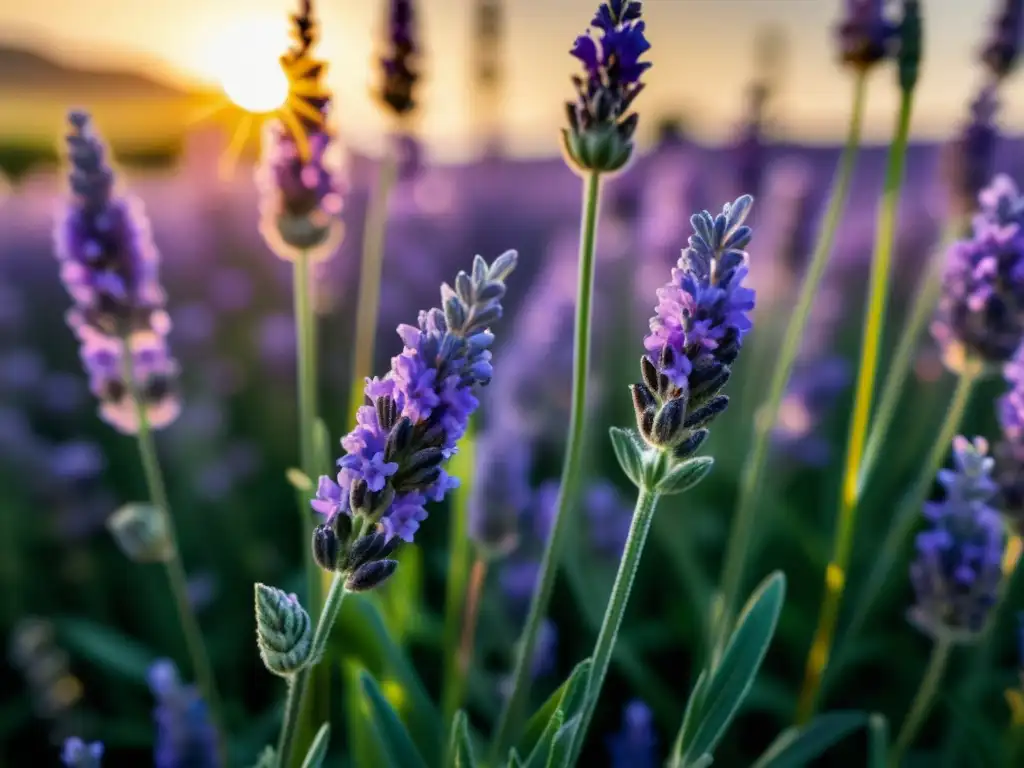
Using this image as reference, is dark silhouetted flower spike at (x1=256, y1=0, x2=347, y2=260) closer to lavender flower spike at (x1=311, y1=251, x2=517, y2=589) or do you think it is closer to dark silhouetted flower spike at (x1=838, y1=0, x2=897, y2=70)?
lavender flower spike at (x1=311, y1=251, x2=517, y2=589)

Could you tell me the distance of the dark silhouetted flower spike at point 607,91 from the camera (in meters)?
1.37

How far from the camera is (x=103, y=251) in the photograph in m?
1.93

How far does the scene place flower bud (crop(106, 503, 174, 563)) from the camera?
79.3 inches

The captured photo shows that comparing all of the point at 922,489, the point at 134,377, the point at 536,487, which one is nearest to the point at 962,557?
the point at 922,489

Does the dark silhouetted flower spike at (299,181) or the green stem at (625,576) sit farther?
the dark silhouetted flower spike at (299,181)

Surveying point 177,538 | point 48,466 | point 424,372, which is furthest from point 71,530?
point 424,372

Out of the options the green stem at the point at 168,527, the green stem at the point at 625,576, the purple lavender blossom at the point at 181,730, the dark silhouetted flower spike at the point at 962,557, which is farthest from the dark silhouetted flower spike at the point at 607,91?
the purple lavender blossom at the point at 181,730

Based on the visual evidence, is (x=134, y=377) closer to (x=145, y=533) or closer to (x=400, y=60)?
(x=145, y=533)

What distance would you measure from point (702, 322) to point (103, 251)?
1338 millimetres

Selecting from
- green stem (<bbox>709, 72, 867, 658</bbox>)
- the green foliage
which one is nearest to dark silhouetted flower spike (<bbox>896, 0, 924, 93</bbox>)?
green stem (<bbox>709, 72, 867, 658</bbox>)

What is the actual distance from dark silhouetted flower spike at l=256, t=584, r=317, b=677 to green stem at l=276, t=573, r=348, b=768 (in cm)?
2

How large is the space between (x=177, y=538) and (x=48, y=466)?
2.09 ft

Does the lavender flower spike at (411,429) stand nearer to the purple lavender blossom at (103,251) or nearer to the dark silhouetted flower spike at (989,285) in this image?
the purple lavender blossom at (103,251)

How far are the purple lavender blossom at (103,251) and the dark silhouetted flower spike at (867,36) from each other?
5.35ft
